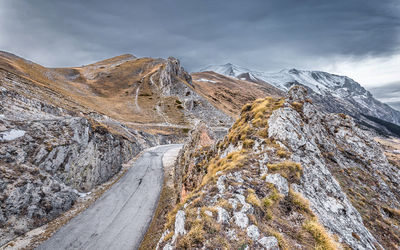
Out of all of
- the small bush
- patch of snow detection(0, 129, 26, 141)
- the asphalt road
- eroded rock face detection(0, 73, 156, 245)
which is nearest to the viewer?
the small bush

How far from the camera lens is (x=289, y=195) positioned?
7.20 metres

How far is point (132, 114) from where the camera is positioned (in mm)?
80500

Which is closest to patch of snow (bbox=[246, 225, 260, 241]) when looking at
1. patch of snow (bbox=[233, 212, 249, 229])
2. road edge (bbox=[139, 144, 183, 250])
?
patch of snow (bbox=[233, 212, 249, 229])

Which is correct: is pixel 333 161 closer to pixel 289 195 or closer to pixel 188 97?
pixel 289 195

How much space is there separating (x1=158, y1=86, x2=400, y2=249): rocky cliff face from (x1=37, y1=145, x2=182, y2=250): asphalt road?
26.6 feet

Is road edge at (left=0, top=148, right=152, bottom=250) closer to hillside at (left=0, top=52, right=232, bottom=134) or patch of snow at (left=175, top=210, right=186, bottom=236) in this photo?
patch of snow at (left=175, top=210, right=186, bottom=236)

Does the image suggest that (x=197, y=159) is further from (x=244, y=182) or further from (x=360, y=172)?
(x=360, y=172)

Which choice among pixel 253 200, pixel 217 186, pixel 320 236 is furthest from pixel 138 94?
pixel 320 236

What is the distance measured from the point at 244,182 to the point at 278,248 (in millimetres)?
2907

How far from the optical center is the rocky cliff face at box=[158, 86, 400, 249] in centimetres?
558

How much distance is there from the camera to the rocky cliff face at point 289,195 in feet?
18.3

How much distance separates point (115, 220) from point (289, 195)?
1787 centimetres

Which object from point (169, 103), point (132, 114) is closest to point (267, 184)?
point (132, 114)

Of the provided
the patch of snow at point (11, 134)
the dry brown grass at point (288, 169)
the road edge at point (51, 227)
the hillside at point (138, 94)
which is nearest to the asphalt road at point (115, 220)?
the road edge at point (51, 227)
